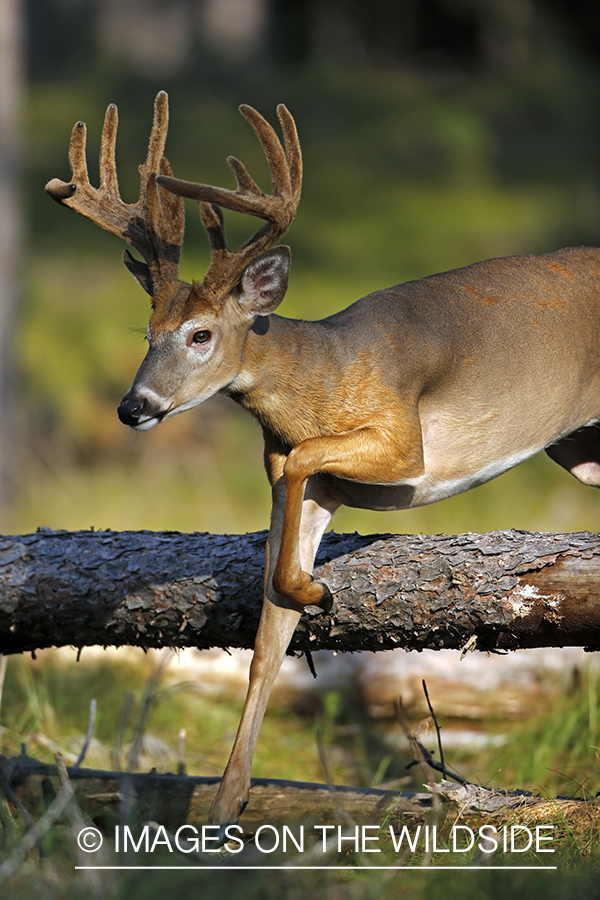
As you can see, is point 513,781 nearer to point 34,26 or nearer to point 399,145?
point 399,145

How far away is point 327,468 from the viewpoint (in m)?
3.29

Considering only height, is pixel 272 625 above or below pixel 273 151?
below

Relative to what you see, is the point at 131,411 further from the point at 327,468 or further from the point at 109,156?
the point at 109,156

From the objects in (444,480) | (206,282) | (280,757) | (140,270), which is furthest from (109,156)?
(280,757)

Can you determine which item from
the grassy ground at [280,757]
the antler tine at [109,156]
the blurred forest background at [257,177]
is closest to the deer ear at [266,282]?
the antler tine at [109,156]

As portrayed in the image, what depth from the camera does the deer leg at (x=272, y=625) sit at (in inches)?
137

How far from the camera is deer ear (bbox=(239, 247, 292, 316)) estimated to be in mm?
3363

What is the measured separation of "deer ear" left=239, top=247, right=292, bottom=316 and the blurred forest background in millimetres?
1212

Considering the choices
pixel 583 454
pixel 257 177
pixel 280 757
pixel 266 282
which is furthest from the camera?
pixel 257 177

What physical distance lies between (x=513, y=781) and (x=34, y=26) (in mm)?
21731

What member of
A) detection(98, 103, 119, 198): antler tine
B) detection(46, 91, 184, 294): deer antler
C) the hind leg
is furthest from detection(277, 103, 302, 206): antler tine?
the hind leg

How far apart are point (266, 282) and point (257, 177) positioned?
13.5m

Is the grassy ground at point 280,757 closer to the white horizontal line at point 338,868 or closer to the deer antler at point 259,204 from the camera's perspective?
the white horizontal line at point 338,868

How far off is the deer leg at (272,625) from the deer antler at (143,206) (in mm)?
838
